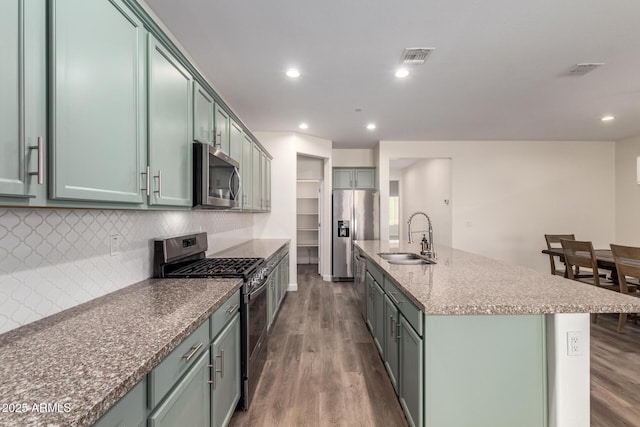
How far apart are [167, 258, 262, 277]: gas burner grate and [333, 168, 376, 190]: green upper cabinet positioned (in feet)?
13.6

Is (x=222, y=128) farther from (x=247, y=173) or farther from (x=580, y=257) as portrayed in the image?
(x=580, y=257)

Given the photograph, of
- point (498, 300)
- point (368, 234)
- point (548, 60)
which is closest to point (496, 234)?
point (368, 234)

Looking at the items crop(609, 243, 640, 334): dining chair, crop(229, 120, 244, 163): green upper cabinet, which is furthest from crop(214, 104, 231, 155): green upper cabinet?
crop(609, 243, 640, 334): dining chair

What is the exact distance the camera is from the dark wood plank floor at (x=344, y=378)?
1.90 metres

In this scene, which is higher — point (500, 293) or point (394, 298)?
point (500, 293)

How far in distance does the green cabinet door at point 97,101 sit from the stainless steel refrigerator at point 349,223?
15.2 feet

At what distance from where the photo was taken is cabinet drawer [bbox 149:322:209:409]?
3.05 ft

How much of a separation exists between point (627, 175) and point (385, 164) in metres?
4.20

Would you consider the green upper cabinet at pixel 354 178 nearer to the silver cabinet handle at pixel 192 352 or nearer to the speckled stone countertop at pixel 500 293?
the speckled stone countertop at pixel 500 293

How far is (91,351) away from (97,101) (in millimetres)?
831

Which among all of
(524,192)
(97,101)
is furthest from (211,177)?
(524,192)

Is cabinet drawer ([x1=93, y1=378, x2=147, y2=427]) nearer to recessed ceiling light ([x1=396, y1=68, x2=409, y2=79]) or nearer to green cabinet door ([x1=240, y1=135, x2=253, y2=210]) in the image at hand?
green cabinet door ([x1=240, y1=135, x2=253, y2=210])

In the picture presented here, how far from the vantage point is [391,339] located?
6.91ft

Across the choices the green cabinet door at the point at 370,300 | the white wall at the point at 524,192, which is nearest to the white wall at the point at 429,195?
the white wall at the point at 524,192
